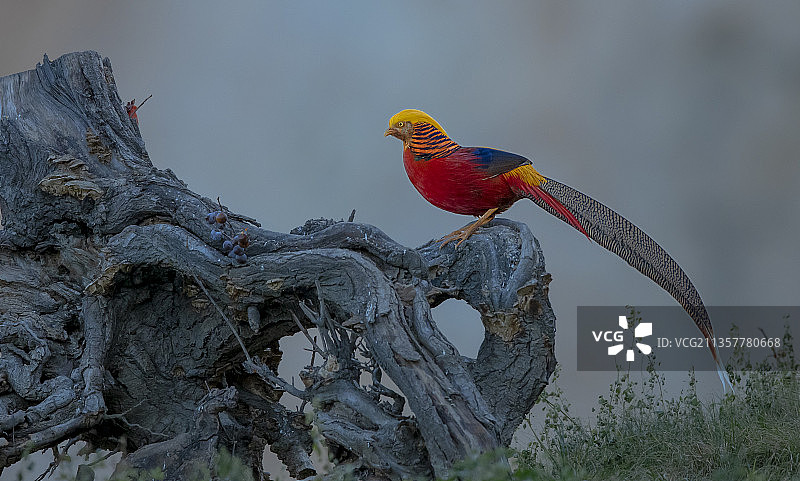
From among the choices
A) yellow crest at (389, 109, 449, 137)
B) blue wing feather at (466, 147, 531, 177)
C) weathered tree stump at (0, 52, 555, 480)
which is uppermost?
yellow crest at (389, 109, 449, 137)

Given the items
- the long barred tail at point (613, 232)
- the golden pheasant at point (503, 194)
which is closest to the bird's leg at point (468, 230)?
the golden pheasant at point (503, 194)

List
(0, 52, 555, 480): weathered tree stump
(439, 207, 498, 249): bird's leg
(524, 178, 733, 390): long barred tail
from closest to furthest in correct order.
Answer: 1. (0, 52, 555, 480): weathered tree stump
2. (524, 178, 733, 390): long barred tail
3. (439, 207, 498, 249): bird's leg

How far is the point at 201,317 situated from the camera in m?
4.05

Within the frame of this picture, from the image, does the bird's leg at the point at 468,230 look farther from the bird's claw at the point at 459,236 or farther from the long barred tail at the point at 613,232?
the long barred tail at the point at 613,232

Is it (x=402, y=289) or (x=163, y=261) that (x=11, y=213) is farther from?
(x=402, y=289)

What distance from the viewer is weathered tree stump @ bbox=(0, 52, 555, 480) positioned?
3088 mm

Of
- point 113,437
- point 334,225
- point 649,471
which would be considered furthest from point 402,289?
point 113,437

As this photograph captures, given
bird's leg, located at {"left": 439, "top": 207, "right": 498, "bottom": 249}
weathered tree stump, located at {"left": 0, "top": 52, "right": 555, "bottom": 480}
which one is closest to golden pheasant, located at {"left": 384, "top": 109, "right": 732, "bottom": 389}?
bird's leg, located at {"left": 439, "top": 207, "right": 498, "bottom": 249}

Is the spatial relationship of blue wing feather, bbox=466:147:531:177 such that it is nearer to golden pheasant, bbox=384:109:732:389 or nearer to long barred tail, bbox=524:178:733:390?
golden pheasant, bbox=384:109:732:389

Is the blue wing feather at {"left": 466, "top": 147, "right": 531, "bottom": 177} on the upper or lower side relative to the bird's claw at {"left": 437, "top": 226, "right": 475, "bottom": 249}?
upper

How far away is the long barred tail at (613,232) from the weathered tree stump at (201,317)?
20cm

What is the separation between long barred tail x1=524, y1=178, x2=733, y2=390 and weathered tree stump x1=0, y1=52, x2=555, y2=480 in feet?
0.65

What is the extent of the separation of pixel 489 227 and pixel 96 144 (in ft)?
6.44

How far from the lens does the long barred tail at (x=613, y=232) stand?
3.61m
